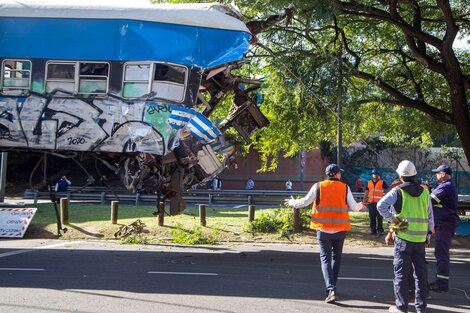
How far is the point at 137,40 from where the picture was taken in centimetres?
1041

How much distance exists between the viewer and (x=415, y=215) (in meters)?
6.75

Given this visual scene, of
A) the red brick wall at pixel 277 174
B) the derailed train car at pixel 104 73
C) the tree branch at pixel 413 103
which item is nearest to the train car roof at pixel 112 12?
the derailed train car at pixel 104 73

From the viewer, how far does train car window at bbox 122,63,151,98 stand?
409 inches

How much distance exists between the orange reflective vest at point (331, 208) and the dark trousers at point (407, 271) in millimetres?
882

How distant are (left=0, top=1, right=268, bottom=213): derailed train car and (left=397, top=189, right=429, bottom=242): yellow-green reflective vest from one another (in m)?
4.85

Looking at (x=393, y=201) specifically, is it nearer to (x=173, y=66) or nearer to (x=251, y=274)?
(x=251, y=274)

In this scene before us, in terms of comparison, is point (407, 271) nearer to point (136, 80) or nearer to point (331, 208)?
point (331, 208)

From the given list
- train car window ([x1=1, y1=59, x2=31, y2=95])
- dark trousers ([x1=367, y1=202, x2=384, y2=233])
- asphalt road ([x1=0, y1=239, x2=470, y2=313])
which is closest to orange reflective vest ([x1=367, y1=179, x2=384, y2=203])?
dark trousers ([x1=367, y1=202, x2=384, y2=233])

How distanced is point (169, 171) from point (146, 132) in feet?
4.31

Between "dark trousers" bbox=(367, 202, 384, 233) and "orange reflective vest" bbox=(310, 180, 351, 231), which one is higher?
"orange reflective vest" bbox=(310, 180, 351, 231)

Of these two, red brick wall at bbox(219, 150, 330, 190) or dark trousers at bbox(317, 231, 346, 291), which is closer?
dark trousers at bbox(317, 231, 346, 291)

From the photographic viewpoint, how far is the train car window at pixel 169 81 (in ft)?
34.1

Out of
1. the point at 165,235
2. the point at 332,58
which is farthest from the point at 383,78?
the point at 165,235

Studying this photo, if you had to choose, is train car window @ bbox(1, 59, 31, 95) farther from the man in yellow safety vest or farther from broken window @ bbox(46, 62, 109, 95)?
the man in yellow safety vest
